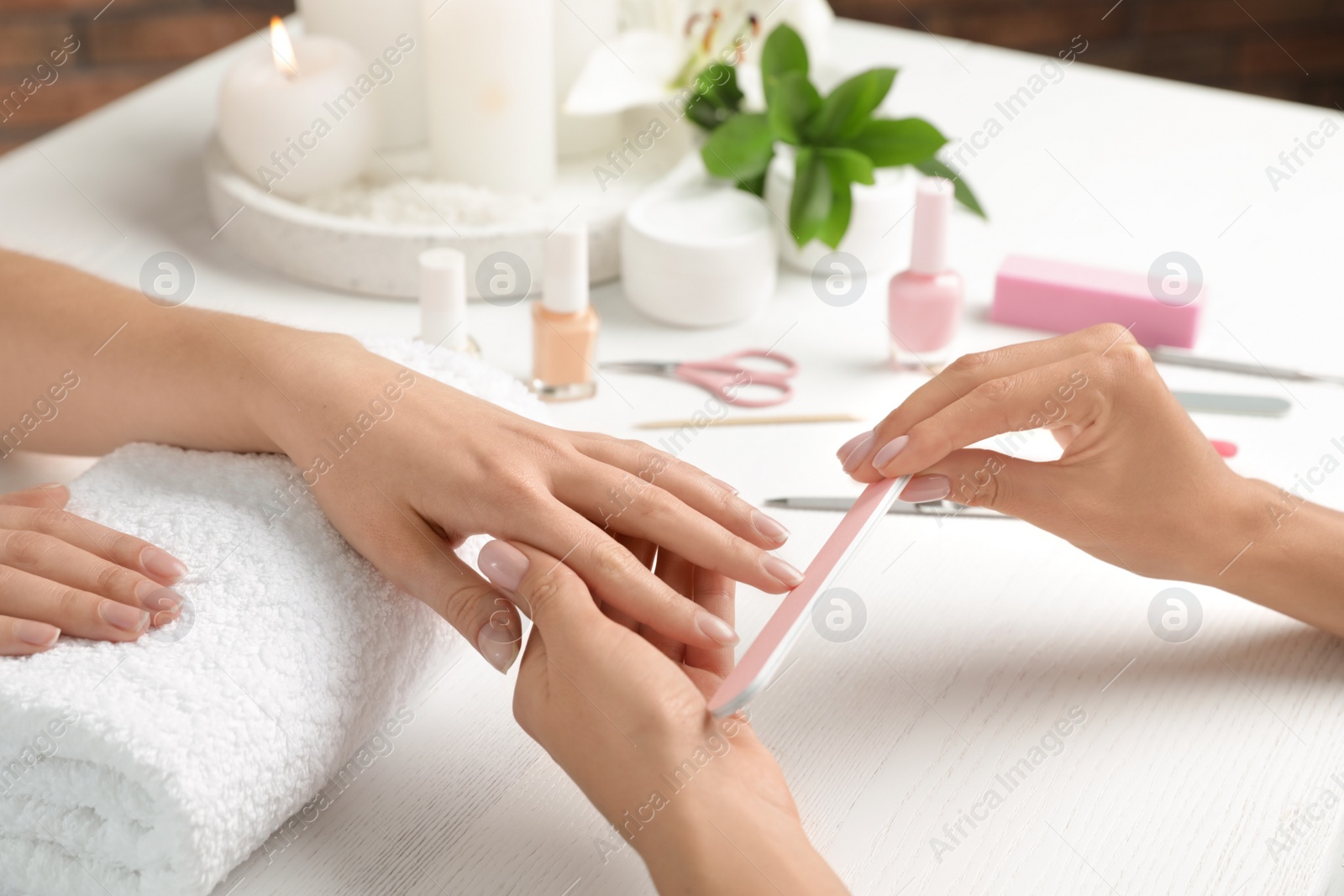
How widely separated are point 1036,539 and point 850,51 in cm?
86

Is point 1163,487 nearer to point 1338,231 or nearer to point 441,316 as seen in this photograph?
point 441,316

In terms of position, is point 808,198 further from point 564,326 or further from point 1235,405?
point 1235,405

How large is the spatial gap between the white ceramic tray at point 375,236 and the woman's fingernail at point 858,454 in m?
0.43

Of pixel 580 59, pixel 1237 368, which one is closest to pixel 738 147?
pixel 580 59

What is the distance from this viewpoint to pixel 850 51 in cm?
148

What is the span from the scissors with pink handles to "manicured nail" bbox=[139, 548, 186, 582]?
1.36 feet

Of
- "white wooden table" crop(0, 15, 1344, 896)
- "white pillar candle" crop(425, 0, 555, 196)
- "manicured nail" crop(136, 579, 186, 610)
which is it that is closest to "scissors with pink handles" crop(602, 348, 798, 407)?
"white wooden table" crop(0, 15, 1344, 896)

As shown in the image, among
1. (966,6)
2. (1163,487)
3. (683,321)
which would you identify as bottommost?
(966,6)

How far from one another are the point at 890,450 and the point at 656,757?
8.4 inches

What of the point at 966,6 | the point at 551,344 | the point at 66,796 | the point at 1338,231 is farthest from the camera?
the point at 966,6

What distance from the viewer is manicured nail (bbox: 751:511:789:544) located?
654mm

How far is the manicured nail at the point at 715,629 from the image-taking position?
587mm

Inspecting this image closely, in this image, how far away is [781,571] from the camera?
24.5 inches

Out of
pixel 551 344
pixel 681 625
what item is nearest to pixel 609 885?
pixel 681 625
